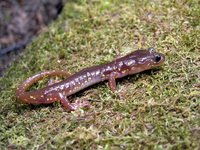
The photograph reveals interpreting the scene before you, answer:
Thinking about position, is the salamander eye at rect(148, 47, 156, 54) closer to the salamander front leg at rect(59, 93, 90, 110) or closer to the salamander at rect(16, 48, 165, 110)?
the salamander at rect(16, 48, 165, 110)

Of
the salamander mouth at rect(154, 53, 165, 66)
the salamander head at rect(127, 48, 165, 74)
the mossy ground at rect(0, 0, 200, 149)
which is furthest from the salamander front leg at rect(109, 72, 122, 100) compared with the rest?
the salamander mouth at rect(154, 53, 165, 66)

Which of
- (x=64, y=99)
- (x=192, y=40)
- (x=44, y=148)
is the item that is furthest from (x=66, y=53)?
(x=192, y=40)

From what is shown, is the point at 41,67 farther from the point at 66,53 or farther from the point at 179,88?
the point at 179,88

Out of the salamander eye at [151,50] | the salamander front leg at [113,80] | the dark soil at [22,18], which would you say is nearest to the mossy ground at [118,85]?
the salamander front leg at [113,80]

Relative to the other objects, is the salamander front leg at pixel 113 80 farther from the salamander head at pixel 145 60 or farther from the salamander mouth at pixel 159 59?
the salamander mouth at pixel 159 59

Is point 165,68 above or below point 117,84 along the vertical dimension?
above

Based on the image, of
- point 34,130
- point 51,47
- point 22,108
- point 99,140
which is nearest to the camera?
point 99,140

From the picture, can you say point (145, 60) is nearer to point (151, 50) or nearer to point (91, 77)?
point (151, 50)
